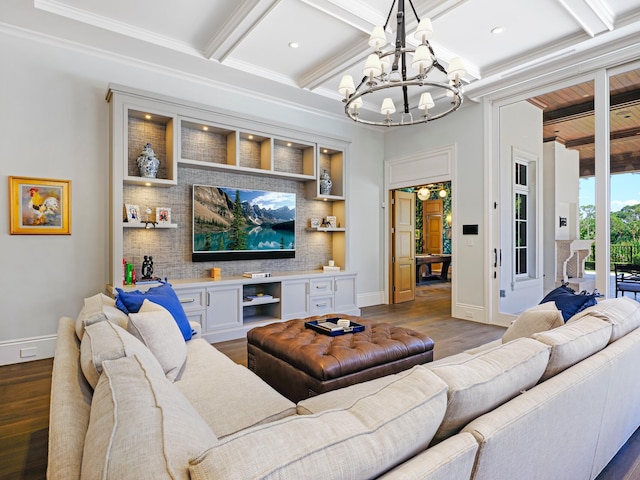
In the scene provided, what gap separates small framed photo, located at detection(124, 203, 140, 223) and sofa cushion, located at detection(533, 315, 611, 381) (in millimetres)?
3848

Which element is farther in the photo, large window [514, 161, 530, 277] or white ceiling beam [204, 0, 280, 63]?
large window [514, 161, 530, 277]

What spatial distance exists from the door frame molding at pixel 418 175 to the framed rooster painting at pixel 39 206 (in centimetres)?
479

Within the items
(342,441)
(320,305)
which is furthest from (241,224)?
(342,441)

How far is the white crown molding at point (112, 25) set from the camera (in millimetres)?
3186

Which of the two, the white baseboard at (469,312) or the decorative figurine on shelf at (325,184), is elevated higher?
the decorative figurine on shelf at (325,184)

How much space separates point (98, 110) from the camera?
392 centimetres

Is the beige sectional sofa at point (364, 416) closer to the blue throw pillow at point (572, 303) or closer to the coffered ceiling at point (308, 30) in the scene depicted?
the blue throw pillow at point (572, 303)

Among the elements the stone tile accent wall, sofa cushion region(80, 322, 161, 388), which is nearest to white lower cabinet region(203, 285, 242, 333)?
the stone tile accent wall

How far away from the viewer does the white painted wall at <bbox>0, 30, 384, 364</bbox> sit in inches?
137

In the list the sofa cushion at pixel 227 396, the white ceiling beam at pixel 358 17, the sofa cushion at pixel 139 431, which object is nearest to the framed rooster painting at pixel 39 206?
the sofa cushion at pixel 227 396

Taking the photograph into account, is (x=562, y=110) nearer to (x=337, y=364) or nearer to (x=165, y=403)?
(x=337, y=364)

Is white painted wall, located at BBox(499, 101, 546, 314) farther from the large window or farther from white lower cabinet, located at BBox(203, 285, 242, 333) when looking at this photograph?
white lower cabinet, located at BBox(203, 285, 242, 333)

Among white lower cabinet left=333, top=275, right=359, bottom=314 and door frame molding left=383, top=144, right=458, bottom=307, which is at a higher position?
door frame molding left=383, top=144, right=458, bottom=307

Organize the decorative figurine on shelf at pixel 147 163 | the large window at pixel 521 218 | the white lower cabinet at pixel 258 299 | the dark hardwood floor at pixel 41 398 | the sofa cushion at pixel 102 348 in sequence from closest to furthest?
the sofa cushion at pixel 102 348
the dark hardwood floor at pixel 41 398
the decorative figurine on shelf at pixel 147 163
the white lower cabinet at pixel 258 299
the large window at pixel 521 218
